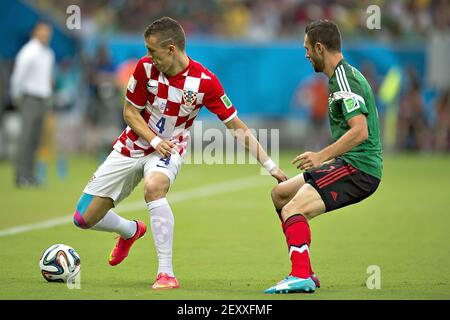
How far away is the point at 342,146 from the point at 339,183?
39cm

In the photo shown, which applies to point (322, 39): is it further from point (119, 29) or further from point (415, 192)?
point (119, 29)

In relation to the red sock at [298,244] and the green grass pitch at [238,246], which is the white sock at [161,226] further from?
the red sock at [298,244]

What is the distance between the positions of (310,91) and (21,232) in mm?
15494

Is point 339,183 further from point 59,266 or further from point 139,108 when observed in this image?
point 59,266

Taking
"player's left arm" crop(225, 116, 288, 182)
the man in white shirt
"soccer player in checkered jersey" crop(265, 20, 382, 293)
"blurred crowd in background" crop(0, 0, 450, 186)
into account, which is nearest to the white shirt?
the man in white shirt

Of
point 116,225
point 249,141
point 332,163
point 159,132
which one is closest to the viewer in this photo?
point 332,163

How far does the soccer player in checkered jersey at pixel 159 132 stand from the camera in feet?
27.0

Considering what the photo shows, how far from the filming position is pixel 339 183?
8.09m

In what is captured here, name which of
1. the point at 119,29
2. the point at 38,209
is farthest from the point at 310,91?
the point at 38,209

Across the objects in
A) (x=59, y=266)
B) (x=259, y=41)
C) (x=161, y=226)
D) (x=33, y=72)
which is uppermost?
(x=259, y=41)

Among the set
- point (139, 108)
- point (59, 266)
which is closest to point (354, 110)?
point (139, 108)

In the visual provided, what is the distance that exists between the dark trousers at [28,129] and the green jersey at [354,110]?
982 centimetres

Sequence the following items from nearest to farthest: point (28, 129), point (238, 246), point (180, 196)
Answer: point (238, 246) → point (180, 196) → point (28, 129)

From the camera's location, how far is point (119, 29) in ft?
90.1
